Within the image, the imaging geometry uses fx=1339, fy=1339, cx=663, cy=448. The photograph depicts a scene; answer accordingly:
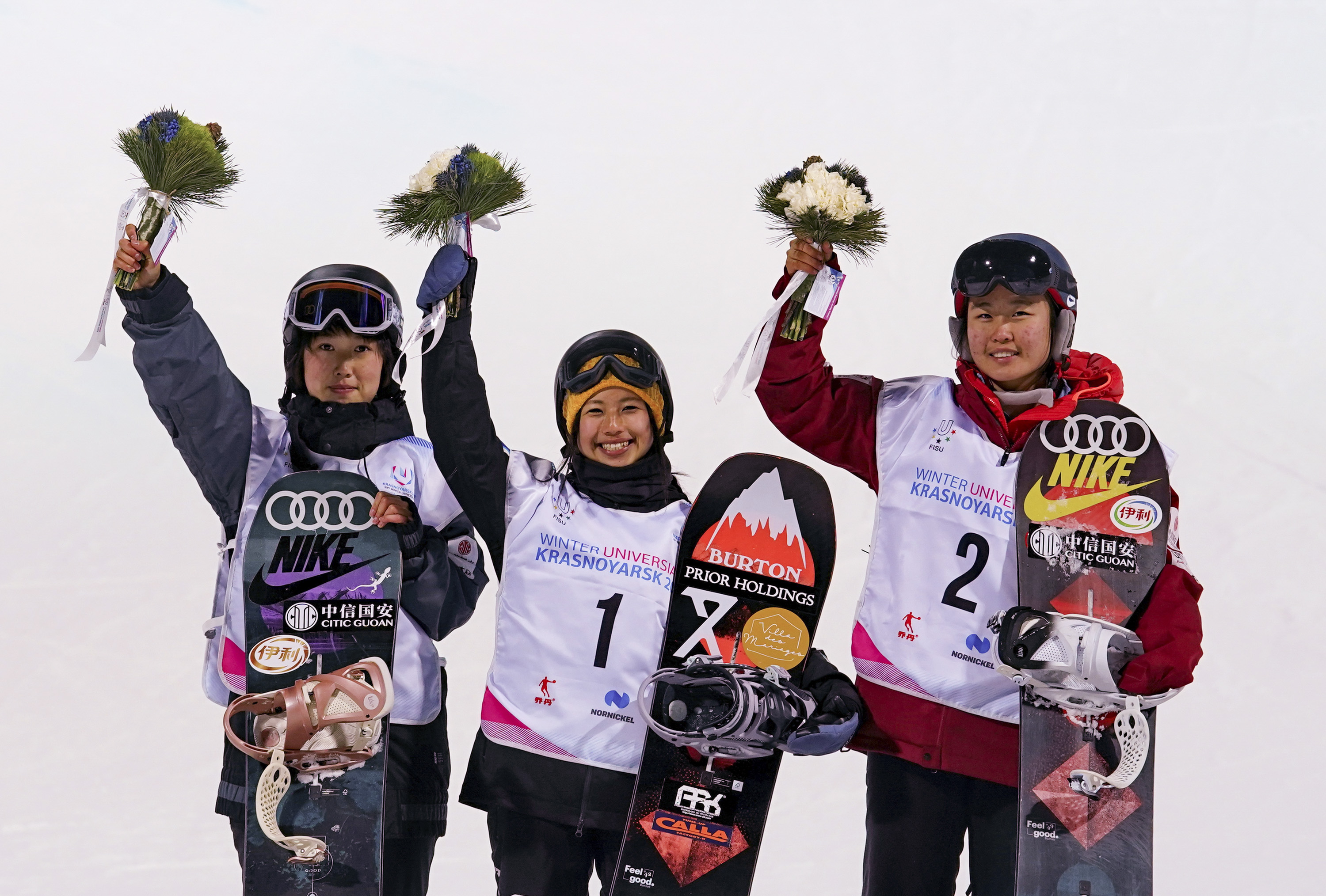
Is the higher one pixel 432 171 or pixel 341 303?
pixel 432 171

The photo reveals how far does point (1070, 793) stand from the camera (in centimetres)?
283

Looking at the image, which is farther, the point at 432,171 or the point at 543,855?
the point at 432,171

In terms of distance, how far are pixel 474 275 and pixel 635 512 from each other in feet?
2.13

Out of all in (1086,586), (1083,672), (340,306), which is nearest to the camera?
(1083,672)

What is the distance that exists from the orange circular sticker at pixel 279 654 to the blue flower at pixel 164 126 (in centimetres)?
116

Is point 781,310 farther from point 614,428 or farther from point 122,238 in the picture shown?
point 122,238

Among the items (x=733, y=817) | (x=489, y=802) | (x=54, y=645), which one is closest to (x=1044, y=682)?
(x=733, y=817)

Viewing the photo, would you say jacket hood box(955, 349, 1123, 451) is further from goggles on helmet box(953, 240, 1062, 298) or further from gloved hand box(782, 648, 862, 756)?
gloved hand box(782, 648, 862, 756)

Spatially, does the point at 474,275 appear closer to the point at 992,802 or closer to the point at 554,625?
the point at 554,625

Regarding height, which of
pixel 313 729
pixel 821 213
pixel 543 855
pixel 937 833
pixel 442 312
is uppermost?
pixel 821 213

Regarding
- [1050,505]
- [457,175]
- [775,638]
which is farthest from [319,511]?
[1050,505]

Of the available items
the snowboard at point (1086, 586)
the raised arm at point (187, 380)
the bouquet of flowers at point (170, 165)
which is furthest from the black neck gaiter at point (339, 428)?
the snowboard at point (1086, 586)

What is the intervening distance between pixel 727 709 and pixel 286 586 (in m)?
1.04

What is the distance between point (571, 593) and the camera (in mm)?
3006
